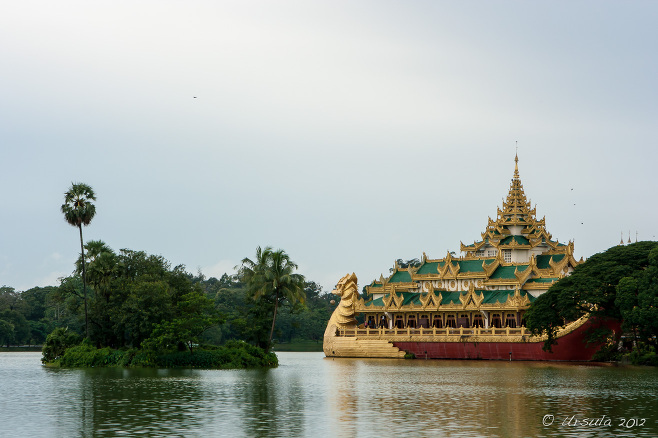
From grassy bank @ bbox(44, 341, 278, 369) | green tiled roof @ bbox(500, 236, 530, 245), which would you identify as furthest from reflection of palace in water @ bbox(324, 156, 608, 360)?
grassy bank @ bbox(44, 341, 278, 369)

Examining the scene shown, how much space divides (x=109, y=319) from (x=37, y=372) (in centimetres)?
937

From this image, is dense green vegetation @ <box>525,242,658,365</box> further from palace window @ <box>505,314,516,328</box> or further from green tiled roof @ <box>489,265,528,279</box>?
green tiled roof @ <box>489,265,528,279</box>

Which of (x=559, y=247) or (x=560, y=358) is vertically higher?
(x=559, y=247)

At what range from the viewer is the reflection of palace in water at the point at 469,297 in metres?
72.1

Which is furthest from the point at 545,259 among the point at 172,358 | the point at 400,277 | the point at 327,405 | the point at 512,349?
the point at 327,405

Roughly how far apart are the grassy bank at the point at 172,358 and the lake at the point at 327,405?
5843 mm

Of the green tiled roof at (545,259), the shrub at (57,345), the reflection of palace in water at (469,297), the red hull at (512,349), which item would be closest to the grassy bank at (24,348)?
the reflection of palace in water at (469,297)

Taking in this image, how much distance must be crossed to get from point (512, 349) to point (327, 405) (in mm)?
39739

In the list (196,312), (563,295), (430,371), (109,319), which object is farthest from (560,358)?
(109,319)

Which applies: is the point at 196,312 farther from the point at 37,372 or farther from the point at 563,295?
the point at 563,295

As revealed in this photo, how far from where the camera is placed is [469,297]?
7469 centimetres

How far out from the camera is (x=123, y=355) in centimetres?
5650

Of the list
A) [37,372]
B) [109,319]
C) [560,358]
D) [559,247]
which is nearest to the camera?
[37,372]

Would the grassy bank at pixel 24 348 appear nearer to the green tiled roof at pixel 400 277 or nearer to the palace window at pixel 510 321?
the green tiled roof at pixel 400 277
